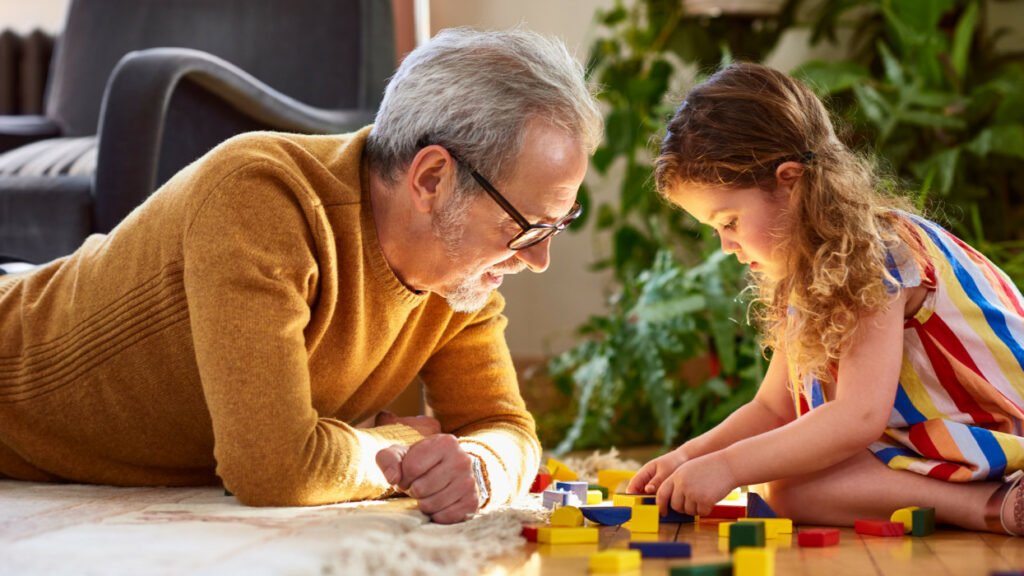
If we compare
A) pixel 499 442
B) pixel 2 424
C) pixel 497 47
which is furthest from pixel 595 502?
pixel 2 424

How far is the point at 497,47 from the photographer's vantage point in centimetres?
134

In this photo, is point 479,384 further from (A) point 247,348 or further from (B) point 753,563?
(B) point 753,563

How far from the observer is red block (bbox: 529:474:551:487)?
1.65 meters

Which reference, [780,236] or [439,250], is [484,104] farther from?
[780,236]

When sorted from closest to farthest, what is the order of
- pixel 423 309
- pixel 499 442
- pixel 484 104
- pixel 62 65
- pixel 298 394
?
pixel 298 394, pixel 484 104, pixel 499 442, pixel 423 309, pixel 62 65

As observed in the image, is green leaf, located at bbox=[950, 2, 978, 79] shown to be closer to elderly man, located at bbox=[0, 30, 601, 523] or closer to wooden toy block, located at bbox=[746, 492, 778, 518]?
elderly man, located at bbox=[0, 30, 601, 523]

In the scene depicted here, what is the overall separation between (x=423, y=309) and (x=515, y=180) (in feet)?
1.07

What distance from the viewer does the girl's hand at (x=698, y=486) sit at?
1310 mm

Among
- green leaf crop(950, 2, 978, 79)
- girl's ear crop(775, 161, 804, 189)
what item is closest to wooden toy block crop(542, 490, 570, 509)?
girl's ear crop(775, 161, 804, 189)

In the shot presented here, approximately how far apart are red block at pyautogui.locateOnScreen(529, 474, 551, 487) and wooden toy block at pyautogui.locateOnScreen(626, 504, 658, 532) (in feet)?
1.27

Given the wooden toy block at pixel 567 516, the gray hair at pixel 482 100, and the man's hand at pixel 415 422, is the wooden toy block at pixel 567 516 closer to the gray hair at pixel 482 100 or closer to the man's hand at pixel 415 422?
the man's hand at pixel 415 422

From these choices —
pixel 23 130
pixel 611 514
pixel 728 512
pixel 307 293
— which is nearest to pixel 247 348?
pixel 307 293

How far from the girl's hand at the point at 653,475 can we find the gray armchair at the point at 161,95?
3.28ft

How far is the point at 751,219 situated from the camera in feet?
4.73
